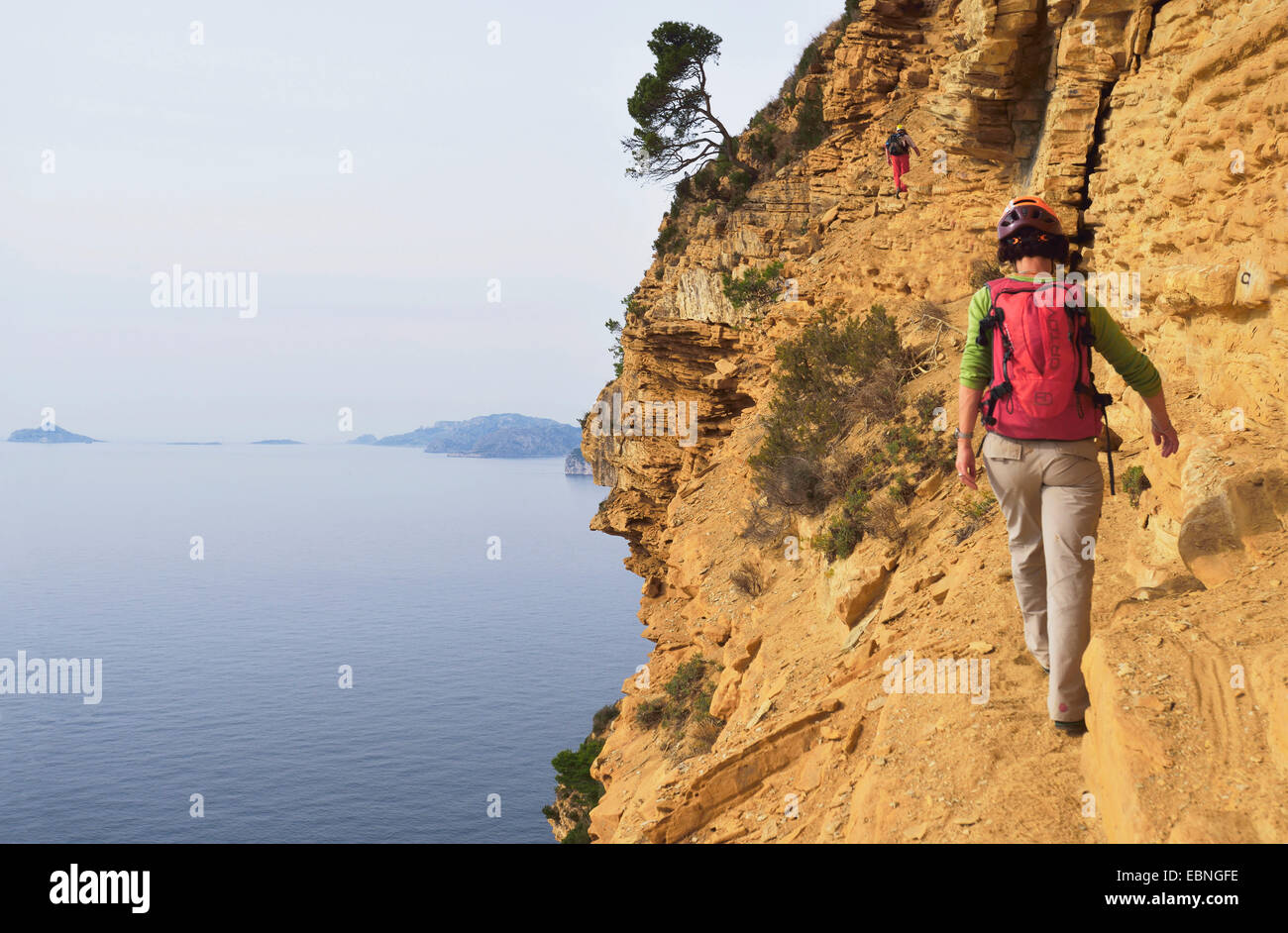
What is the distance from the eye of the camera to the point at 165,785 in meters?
55.8

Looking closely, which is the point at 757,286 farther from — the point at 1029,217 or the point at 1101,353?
the point at 1101,353

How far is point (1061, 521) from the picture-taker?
431 centimetres

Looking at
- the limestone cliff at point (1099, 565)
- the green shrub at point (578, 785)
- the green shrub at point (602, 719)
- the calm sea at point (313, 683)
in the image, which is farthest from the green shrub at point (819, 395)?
the green shrub at point (602, 719)

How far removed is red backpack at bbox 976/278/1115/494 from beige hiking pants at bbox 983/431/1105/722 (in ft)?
0.29

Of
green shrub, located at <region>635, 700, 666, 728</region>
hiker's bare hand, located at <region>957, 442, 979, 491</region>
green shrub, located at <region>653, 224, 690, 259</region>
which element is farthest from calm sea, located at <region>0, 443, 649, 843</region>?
green shrub, located at <region>653, 224, 690, 259</region>

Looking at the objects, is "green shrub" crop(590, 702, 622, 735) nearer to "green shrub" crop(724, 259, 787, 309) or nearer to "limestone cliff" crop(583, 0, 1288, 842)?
"green shrub" crop(724, 259, 787, 309)

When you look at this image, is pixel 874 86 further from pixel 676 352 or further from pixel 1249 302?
pixel 1249 302

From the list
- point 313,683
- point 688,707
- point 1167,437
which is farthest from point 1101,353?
point 313,683

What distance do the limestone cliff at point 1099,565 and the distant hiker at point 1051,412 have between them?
0.27 metres

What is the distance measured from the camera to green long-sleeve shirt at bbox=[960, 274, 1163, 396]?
14.5ft
